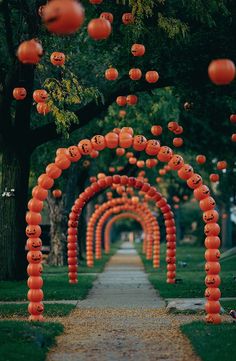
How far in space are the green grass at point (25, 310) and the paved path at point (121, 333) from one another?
8.4 inches

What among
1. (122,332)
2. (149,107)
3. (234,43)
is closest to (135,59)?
(234,43)

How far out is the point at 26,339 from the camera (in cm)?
1141

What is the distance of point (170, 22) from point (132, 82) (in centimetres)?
367

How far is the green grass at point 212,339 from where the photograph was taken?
10328 millimetres

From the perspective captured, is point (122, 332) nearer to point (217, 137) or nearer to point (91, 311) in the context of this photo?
point (91, 311)

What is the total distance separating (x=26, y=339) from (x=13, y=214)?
10249 mm

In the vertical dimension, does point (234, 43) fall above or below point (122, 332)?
above

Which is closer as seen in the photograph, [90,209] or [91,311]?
[91,311]

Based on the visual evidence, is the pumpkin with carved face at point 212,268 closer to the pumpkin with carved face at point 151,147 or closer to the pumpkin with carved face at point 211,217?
the pumpkin with carved face at point 211,217

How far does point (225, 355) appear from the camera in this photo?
10.3m

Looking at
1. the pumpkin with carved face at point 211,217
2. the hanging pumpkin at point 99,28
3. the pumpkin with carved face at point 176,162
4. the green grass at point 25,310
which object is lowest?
the green grass at point 25,310

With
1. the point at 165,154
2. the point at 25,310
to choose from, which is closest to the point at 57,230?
the point at 25,310

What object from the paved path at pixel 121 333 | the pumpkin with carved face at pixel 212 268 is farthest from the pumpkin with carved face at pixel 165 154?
the paved path at pixel 121 333

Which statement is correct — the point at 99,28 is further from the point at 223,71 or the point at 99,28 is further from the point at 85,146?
the point at 85,146
